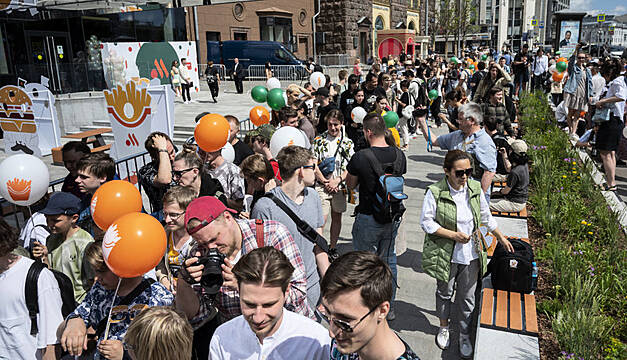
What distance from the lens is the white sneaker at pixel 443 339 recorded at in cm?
413

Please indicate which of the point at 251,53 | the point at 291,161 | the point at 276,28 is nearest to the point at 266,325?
the point at 291,161

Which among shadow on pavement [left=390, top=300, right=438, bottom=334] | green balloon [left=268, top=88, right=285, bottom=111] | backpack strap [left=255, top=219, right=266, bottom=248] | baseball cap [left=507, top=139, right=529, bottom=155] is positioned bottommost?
shadow on pavement [left=390, top=300, right=438, bottom=334]

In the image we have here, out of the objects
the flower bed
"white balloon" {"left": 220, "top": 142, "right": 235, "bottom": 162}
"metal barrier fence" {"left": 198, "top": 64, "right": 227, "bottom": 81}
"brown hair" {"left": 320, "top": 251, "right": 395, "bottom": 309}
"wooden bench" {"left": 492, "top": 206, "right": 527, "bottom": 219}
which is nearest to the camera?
"brown hair" {"left": 320, "top": 251, "right": 395, "bottom": 309}

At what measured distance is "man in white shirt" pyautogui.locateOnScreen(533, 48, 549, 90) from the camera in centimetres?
1800

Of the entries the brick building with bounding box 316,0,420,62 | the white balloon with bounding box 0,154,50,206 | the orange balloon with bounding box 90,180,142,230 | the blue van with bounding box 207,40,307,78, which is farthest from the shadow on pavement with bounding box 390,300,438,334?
the brick building with bounding box 316,0,420,62

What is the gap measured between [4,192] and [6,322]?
187cm

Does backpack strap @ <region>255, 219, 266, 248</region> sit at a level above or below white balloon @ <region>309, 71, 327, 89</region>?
below

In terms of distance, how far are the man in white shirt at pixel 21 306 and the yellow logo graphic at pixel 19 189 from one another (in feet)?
4.95

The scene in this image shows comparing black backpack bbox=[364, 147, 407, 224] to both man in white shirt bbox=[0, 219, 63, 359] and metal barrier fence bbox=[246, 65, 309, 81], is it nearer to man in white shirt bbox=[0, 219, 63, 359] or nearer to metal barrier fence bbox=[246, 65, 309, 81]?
man in white shirt bbox=[0, 219, 63, 359]

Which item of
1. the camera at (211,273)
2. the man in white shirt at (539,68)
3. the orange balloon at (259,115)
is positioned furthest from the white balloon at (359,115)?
the man in white shirt at (539,68)

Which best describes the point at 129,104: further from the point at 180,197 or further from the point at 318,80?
the point at 180,197

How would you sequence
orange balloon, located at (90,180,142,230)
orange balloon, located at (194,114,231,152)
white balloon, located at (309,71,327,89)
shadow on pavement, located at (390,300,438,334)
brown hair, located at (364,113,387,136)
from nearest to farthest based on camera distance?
orange balloon, located at (90,180,142,230) < brown hair, located at (364,113,387,136) < shadow on pavement, located at (390,300,438,334) < orange balloon, located at (194,114,231,152) < white balloon, located at (309,71,327,89)

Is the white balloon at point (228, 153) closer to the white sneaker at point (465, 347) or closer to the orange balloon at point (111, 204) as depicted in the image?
the orange balloon at point (111, 204)

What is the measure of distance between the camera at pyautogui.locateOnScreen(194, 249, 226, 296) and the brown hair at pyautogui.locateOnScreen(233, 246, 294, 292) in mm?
277
